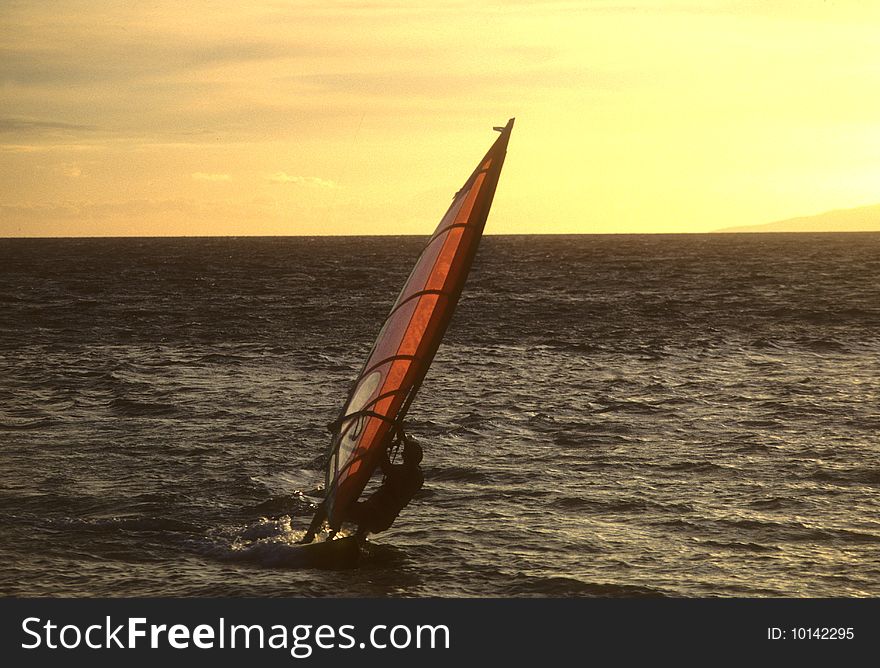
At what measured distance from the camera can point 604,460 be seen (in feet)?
52.9

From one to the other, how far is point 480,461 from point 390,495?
5447 mm

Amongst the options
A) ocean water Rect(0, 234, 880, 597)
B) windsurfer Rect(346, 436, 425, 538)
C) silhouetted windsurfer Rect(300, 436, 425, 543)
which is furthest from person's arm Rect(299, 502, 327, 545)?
windsurfer Rect(346, 436, 425, 538)

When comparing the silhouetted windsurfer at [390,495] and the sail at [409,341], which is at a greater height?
the sail at [409,341]

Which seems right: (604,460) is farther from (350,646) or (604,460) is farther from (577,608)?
(350,646)

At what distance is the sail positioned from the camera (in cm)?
933

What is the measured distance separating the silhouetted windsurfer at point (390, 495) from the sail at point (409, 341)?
321mm

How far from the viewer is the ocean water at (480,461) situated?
35.3ft

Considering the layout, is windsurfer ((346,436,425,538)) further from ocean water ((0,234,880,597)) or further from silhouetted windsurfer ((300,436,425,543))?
ocean water ((0,234,880,597))

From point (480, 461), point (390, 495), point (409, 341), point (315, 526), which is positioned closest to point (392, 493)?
point (390, 495)

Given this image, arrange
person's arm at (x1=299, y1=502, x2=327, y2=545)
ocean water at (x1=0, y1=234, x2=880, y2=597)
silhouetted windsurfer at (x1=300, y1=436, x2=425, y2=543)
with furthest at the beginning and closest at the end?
person's arm at (x1=299, y1=502, x2=327, y2=545) → ocean water at (x1=0, y1=234, x2=880, y2=597) → silhouetted windsurfer at (x1=300, y1=436, x2=425, y2=543)

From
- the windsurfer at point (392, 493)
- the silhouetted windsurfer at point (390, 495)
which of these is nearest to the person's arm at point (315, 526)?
the silhouetted windsurfer at point (390, 495)

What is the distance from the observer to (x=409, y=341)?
10.1 metres

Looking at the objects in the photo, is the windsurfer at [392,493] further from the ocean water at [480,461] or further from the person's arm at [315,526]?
the ocean water at [480,461]

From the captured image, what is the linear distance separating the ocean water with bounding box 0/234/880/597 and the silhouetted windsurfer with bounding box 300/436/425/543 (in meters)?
0.49
